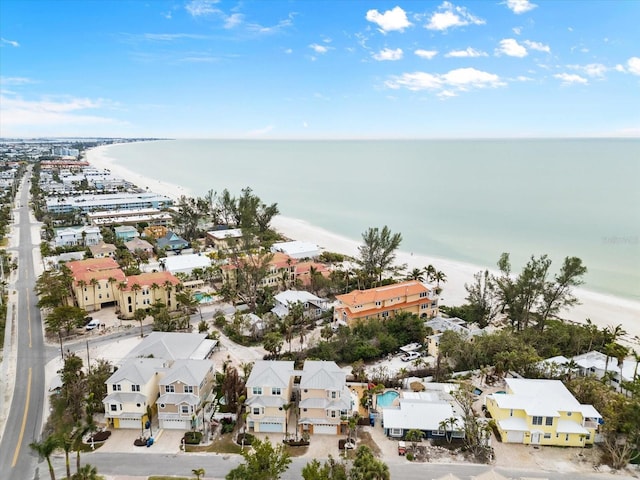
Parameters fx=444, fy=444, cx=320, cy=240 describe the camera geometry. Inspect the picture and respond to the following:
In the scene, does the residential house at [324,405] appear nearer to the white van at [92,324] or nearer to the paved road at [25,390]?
the paved road at [25,390]

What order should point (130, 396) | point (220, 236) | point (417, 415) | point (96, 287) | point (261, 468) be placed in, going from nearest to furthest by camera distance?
point (261, 468)
point (417, 415)
point (130, 396)
point (96, 287)
point (220, 236)

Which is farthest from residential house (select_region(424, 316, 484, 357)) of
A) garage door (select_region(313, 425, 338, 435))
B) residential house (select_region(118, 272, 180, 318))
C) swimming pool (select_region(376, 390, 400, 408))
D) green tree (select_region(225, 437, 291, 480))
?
residential house (select_region(118, 272, 180, 318))

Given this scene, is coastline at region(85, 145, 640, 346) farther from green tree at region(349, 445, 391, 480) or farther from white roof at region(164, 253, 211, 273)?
green tree at region(349, 445, 391, 480)

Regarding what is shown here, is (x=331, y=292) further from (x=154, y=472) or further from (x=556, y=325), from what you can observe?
(x=154, y=472)

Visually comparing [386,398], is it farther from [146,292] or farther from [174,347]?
[146,292]

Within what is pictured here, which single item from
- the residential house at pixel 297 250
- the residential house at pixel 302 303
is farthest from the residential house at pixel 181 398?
the residential house at pixel 297 250

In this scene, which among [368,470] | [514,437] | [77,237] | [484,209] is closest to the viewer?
[368,470]

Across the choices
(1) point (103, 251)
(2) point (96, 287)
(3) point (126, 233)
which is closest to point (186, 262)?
(2) point (96, 287)

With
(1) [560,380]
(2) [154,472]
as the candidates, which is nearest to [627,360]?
(1) [560,380]
